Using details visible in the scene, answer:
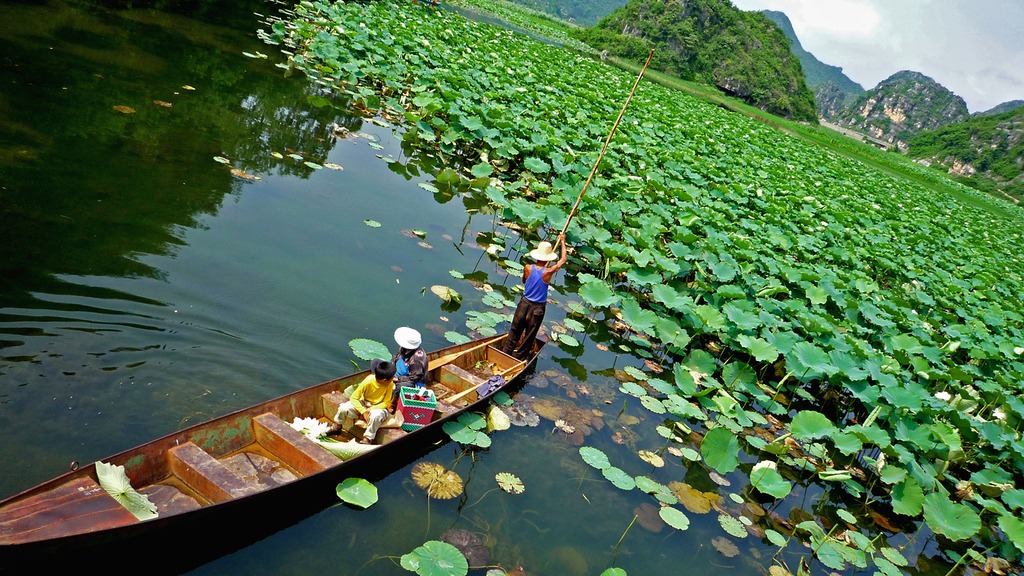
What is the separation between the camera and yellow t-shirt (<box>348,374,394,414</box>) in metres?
4.68

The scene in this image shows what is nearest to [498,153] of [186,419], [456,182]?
[456,182]

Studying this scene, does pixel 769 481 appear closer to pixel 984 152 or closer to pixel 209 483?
pixel 209 483

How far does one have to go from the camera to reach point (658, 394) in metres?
6.81

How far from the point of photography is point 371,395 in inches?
187

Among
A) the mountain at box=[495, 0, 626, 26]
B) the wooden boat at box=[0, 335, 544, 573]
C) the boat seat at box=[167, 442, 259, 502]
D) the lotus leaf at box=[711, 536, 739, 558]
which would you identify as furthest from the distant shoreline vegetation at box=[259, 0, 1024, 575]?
the mountain at box=[495, 0, 626, 26]

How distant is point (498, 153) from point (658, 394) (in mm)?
6285

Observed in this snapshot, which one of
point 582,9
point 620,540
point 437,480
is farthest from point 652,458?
point 582,9

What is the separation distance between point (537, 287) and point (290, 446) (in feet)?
9.84

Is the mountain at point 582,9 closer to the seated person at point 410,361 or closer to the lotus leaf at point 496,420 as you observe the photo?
the lotus leaf at point 496,420

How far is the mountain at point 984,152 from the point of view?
218ft

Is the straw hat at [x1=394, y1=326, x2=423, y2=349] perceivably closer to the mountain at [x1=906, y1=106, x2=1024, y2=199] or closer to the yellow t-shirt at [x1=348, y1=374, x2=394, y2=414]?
the yellow t-shirt at [x1=348, y1=374, x2=394, y2=414]

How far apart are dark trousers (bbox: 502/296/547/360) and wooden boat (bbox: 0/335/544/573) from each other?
1.19 meters

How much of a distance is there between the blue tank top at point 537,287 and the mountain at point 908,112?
6324 inches

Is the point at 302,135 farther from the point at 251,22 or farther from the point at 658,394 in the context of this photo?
the point at 251,22
